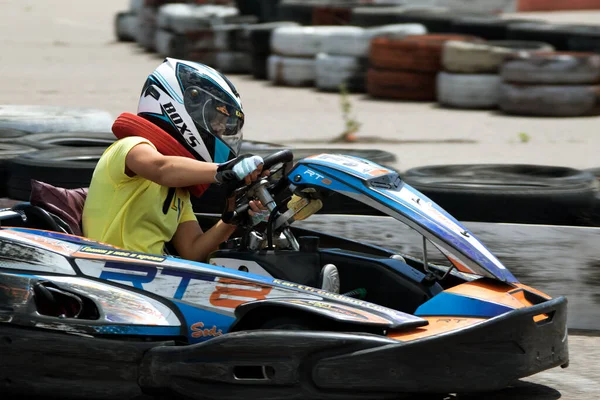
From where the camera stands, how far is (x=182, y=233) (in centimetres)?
419

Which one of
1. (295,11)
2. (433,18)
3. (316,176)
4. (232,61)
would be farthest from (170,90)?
(295,11)

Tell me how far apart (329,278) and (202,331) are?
51 cm

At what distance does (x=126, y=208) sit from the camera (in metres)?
3.94

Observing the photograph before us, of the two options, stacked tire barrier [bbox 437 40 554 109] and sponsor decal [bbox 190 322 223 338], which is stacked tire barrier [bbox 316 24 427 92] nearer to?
stacked tire barrier [bbox 437 40 554 109]

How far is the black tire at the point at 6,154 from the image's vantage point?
17.5 feet

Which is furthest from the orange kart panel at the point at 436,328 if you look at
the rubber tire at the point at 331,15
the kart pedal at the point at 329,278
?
the rubber tire at the point at 331,15

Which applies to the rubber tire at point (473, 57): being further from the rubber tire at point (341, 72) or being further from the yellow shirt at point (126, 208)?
the yellow shirt at point (126, 208)

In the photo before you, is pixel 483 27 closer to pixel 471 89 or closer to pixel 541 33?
pixel 541 33

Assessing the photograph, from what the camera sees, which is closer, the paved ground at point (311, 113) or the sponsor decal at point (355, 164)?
the sponsor decal at point (355, 164)

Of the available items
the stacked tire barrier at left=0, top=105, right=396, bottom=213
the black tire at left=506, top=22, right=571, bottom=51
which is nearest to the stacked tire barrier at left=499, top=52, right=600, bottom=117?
the black tire at left=506, top=22, right=571, bottom=51

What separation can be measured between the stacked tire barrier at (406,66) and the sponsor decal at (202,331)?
8.61 metres

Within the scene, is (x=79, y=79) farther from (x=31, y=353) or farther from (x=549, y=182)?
(x=31, y=353)

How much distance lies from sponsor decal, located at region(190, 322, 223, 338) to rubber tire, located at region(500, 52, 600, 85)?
7.98 m

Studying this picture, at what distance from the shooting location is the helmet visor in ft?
13.1
